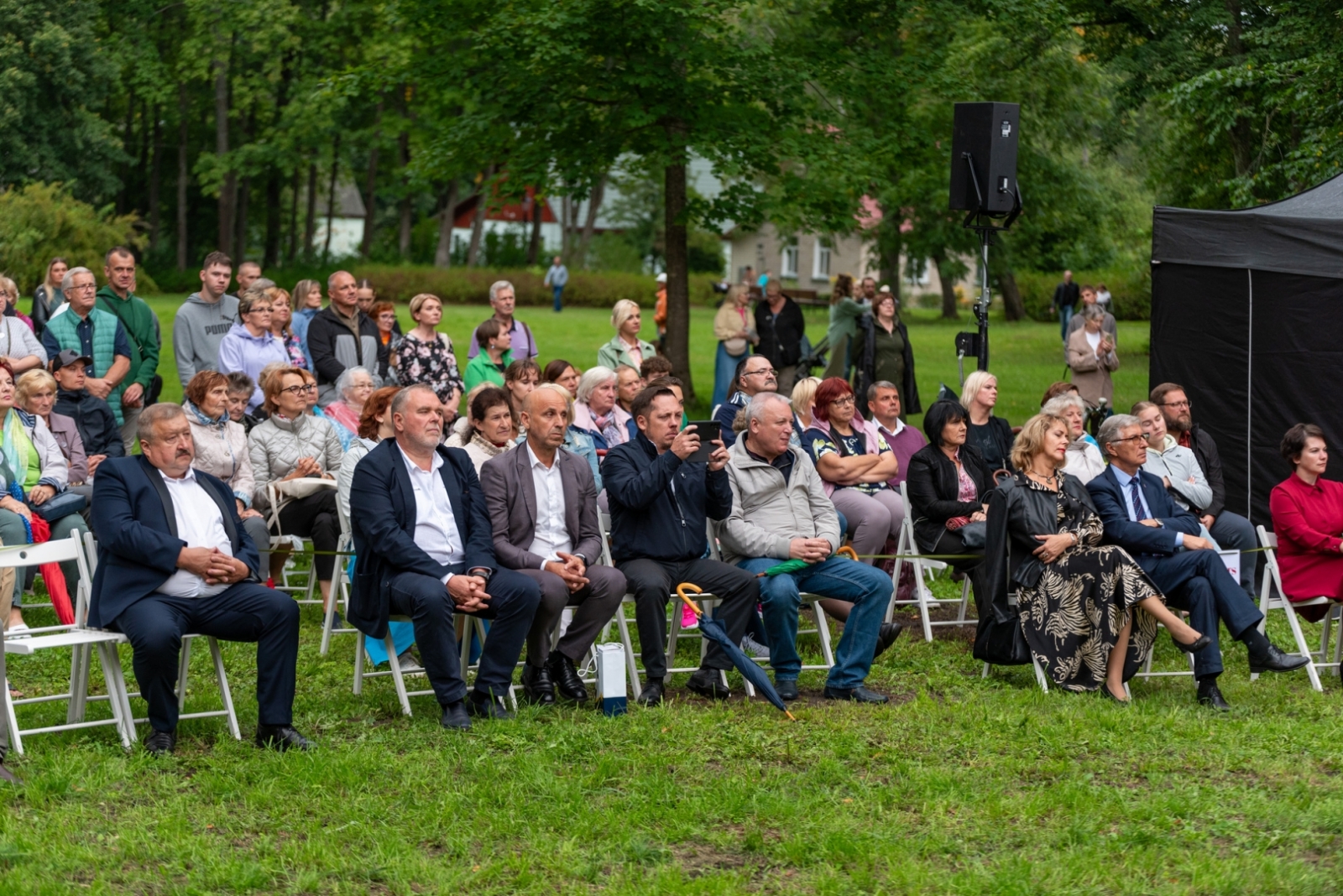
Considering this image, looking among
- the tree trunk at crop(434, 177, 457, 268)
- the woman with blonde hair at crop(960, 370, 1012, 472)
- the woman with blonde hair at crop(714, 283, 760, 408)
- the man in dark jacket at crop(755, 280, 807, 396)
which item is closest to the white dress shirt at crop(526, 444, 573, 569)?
the woman with blonde hair at crop(960, 370, 1012, 472)

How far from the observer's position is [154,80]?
34.8 m

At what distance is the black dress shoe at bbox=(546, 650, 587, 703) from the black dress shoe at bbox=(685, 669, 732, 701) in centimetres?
52

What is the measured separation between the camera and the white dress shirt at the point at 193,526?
573 centimetres

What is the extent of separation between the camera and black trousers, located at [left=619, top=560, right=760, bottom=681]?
652 cm

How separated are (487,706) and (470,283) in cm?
3746

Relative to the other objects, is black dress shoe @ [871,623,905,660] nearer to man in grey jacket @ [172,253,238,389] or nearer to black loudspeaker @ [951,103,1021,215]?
black loudspeaker @ [951,103,1021,215]

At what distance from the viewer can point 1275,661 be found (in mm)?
6758

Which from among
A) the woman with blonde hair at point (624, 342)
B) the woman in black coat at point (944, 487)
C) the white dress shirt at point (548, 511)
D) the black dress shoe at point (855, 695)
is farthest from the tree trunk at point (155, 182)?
the black dress shoe at point (855, 695)

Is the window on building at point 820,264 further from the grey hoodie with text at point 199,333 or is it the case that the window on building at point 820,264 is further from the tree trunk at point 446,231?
the grey hoodie with text at point 199,333

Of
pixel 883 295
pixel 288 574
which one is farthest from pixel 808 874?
pixel 883 295

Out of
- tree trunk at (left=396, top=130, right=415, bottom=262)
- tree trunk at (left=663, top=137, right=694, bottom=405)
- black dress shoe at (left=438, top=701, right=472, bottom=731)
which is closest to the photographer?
black dress shoe at (left=438, top=701, right=472, bottom=731)

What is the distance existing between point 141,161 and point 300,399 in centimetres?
4390

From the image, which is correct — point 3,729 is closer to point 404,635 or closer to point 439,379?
point 404,635

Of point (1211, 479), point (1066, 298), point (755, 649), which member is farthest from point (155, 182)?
point (1211, 479)
